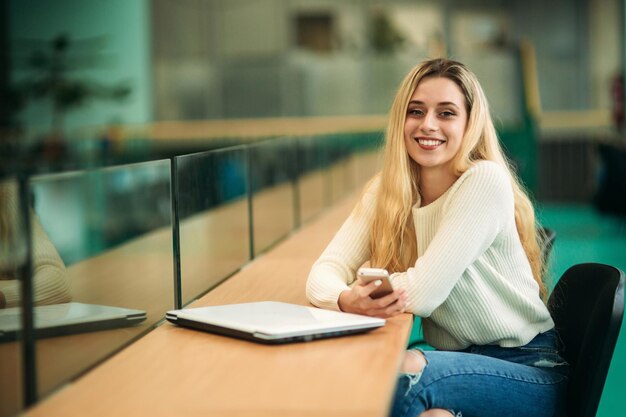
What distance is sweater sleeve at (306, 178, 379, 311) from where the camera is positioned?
2412 mm

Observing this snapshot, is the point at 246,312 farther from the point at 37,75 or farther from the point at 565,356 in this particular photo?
the point at 37,75

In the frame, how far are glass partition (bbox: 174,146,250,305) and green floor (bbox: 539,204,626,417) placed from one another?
148 centimetres

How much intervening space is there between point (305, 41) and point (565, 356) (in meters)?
12.3

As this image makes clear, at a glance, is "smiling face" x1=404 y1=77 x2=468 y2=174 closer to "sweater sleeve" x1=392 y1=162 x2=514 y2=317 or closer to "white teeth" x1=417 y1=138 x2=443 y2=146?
"white teeth" x1=417 y1=138 x2=443 y2=146

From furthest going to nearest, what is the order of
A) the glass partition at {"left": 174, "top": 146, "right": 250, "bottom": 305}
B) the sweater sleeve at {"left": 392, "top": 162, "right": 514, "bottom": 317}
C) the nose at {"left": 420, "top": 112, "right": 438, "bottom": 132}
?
the glass partition at {"left": 174, "top": 146, "right": 250, "bottom": 305}, the nose at {"left": 420, "top": 112, "right": 438, "bottom": 132}, the sweater sleeve at {"left": 392, "top": 162, "right": 514, "bottom": 317}

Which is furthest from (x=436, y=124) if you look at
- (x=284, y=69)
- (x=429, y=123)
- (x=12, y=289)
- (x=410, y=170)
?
(x=284, y=69)

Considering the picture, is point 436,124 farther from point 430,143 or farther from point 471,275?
point 471,275

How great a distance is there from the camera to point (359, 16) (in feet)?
46.9

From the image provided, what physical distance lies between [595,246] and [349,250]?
6385 millimetres

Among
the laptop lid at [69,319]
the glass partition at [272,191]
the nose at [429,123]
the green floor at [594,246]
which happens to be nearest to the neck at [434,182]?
the nose at [429,123]

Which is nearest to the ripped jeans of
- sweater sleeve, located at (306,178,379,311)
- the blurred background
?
sweater sleeve, located at (306,178,379,311)

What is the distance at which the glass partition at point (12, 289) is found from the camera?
1.54 m

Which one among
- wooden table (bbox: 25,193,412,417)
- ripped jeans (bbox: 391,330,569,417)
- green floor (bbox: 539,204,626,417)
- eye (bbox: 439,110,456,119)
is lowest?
green floor (bbox: 539,204,626,417)

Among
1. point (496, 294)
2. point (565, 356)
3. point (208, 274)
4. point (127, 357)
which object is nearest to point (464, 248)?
point (496, 294)
